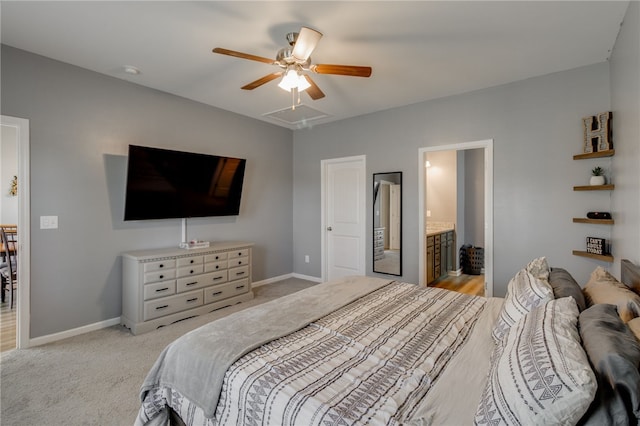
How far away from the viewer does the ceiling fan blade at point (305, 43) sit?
1.95 meters

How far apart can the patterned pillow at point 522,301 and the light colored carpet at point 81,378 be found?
7.36 ft

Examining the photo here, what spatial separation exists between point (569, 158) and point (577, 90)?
2.21 feet

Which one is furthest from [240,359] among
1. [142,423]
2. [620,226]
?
[620,226]

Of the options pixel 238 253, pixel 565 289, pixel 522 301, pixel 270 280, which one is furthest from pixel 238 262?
pixel 565 289

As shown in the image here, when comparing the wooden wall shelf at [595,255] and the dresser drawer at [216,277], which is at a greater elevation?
the wooden wall shelf at [595,255]

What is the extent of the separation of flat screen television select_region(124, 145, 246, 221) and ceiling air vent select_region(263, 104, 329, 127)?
2.96 feet

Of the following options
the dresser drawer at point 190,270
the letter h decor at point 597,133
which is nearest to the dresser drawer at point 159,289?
the dresser drawer at point 190,270

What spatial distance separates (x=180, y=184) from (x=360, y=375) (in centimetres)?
316

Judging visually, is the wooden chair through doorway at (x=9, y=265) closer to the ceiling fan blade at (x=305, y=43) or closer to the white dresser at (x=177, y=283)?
the white dresser at (x=177, y=283)

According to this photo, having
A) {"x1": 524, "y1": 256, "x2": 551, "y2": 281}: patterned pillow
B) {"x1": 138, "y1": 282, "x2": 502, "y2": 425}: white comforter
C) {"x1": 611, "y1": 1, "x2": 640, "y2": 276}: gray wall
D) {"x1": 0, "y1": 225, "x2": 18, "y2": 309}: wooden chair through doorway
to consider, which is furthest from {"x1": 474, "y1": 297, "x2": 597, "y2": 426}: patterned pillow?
{"x1": 0, "y1": 225, "x2": 18, "y2": 309}: wooden chair through doorway

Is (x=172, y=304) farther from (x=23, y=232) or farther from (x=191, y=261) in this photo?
(x=23, y=232)

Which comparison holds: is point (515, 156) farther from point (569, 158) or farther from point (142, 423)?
point (142, 423)

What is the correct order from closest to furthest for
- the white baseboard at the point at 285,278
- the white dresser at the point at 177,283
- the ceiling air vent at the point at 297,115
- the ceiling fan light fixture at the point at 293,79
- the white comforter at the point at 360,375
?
the white comforter at the point at 360,375, the ceiling fan light fixture at the point at 293,79, the white dresser at the point at 177,283, the ceiling air vent at the point at 297,115, the white baseboard at the point at 285,278

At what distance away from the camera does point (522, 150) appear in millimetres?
3260
